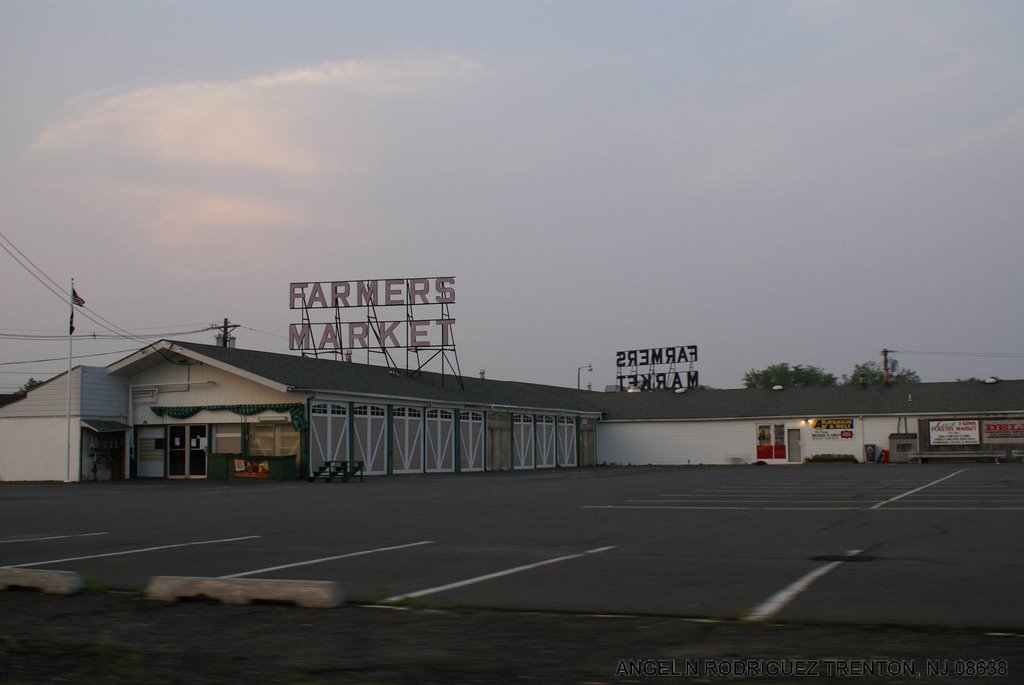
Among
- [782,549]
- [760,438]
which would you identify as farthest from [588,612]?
[760,438]

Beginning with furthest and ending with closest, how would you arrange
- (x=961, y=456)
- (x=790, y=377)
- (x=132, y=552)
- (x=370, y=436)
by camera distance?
(x=790, y=377), (x=961, y=456), (x=370, y=436), (x=132, y=552)

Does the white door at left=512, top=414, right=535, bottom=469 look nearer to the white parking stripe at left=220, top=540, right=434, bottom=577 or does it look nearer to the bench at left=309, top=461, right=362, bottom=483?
the bench at left=309, top=461, right=362, bottom=483

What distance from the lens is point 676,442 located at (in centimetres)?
6306

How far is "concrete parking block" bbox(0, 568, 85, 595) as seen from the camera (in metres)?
9.04

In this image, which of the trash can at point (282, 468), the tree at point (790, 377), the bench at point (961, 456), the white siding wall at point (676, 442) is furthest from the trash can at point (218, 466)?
the tree at point (790, 377)

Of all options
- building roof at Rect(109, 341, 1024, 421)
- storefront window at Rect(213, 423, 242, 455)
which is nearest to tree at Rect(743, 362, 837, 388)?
building roof at Rect(109, 341, 1024, 421)

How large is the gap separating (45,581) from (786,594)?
657cm

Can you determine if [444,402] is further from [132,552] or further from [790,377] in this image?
[790,377]

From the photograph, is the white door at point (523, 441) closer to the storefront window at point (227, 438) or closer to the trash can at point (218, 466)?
the storefront window at point (227, 438)

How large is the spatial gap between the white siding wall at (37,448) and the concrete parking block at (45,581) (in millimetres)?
32481

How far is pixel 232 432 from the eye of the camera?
4019cm

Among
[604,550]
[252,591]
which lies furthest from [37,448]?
[252,591]

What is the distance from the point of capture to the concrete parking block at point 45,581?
904 centimetres

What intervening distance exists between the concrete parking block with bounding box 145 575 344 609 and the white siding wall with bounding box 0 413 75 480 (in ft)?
111
